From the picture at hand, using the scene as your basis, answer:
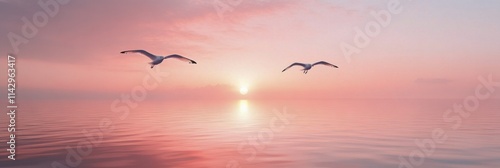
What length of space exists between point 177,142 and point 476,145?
2249cm

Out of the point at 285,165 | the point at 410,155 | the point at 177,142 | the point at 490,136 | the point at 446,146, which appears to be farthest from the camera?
the point at 490,136

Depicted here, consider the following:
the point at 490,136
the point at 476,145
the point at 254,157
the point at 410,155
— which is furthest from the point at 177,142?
the point at 490,136

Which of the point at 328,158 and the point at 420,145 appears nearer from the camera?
the point at 328,158

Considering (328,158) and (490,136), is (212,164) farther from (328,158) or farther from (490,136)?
(490,136)

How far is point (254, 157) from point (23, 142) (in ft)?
59.1

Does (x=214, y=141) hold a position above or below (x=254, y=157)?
above

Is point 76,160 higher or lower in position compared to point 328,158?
higher

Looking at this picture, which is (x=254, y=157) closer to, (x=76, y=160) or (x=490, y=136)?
(x=76, y=160)

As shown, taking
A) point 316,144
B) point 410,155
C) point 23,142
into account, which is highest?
point 23,142

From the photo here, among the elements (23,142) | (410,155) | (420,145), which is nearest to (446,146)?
(420,145)

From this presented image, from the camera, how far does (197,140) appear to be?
3344 cm

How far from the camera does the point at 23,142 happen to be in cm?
3041

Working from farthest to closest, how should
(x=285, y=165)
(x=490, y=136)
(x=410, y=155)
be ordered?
(x=490, y=136), (x=410, y=155), (x=285, y=165)

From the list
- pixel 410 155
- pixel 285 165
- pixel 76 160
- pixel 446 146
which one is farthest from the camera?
pixel 446 146
